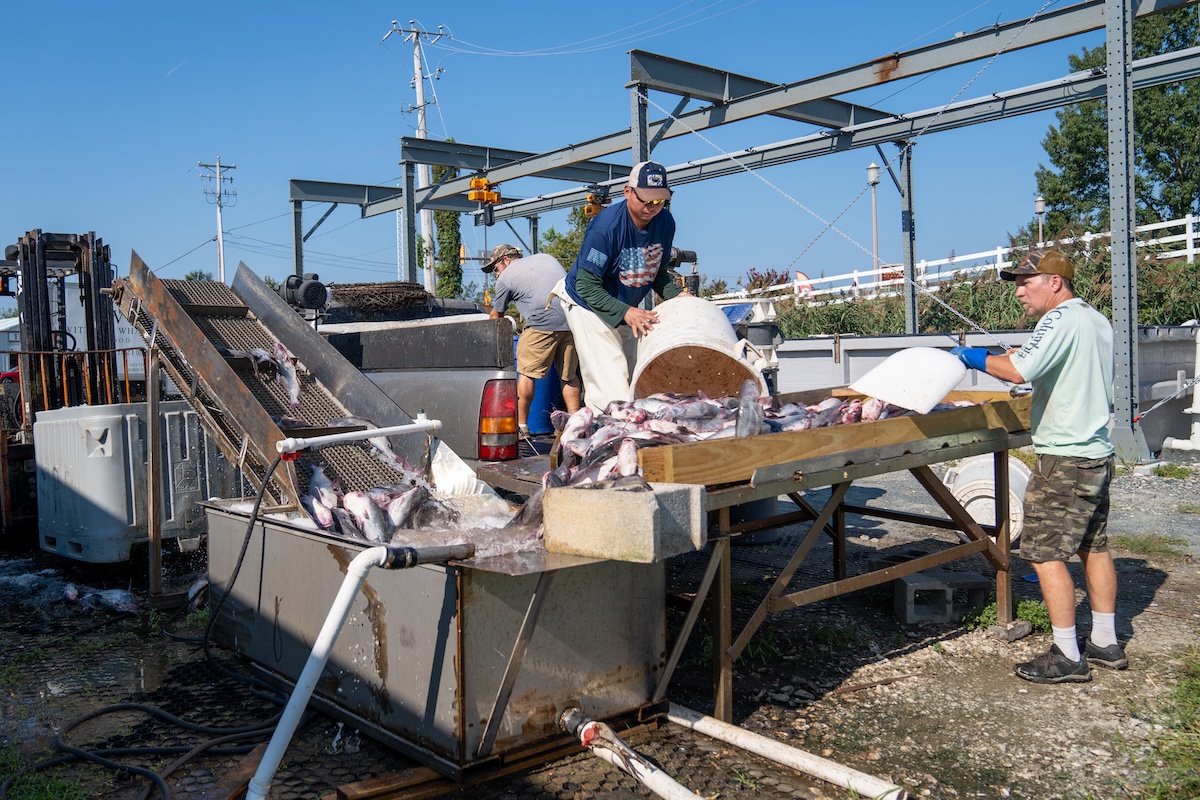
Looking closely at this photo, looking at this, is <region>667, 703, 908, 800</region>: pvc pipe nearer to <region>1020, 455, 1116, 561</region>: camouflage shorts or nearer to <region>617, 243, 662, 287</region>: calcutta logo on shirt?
<region>1020, 455, 1116, 561</region>: camouflage shorts

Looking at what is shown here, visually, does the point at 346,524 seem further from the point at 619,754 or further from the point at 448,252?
the point at 448,252

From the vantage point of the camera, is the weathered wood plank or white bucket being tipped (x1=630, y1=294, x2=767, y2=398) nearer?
the weathered wood plank

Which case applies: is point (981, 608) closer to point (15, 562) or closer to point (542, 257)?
point (542, 257)

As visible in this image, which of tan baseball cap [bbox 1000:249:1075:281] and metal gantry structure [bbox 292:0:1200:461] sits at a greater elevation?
metal gantry structure [bbox 292:0:1200:461]

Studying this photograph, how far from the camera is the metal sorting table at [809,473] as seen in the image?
3391mm

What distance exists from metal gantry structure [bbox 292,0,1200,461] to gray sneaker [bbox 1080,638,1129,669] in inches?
240

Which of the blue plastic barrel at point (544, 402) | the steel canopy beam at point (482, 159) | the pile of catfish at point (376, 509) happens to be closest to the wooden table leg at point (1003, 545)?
the blue plastic barrel at point (544, 402)

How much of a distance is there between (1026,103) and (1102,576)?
32.4 feet

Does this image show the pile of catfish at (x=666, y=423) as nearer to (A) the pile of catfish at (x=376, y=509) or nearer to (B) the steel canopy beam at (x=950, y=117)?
(A) the pile of catfish at (x=376, y=509)

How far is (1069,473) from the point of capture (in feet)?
14.4

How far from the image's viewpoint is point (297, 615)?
3893mm

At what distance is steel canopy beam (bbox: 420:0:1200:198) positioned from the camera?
10.3m

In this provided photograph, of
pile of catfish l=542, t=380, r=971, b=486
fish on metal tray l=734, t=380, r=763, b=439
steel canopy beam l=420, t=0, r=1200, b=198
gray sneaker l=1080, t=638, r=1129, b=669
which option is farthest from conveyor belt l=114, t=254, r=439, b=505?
steel canopy beam l=420, t=0, r=1200, b=198

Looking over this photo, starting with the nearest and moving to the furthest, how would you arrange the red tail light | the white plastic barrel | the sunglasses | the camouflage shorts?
the camouflage shorts → the red tail light → the sunglasses → the white plastic barrel
